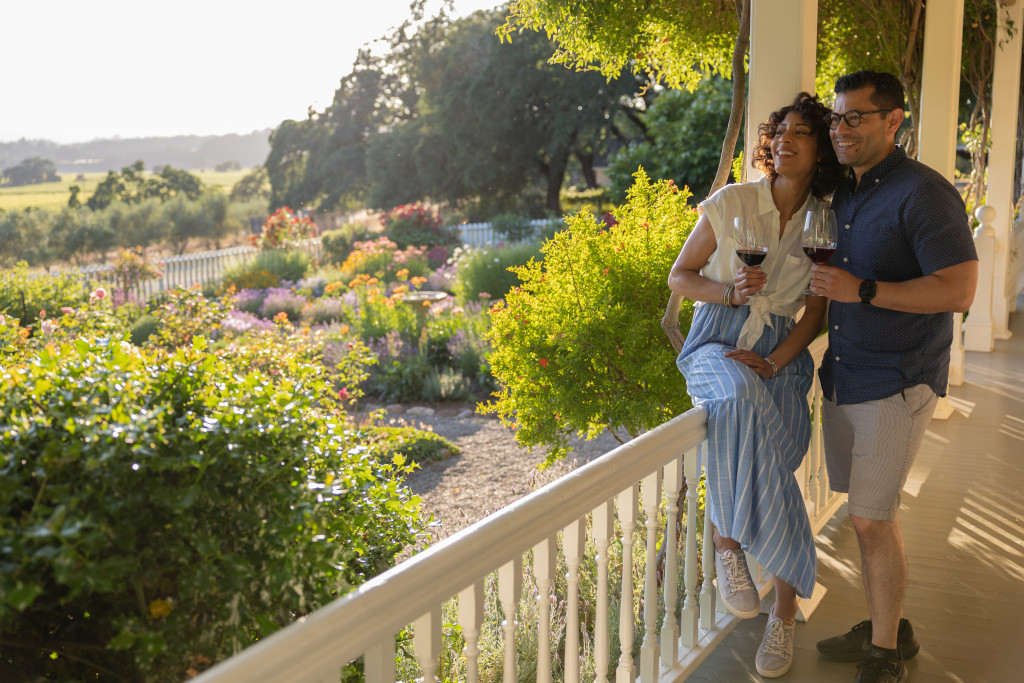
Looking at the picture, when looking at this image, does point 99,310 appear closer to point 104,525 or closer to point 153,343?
point 153,343

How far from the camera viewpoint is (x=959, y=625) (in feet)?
8.60

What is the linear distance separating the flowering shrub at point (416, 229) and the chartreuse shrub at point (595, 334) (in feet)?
41.1

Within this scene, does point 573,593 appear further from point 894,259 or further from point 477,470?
point 477,470

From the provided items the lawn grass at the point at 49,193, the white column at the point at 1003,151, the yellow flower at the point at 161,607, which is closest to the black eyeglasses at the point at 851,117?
the yellow flower at the point at 161,607

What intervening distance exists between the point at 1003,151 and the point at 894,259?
239 inches

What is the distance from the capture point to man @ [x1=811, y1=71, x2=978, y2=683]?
1.99 m

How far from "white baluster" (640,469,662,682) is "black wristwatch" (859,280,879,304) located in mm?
619

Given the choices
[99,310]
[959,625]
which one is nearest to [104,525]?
[959,625]

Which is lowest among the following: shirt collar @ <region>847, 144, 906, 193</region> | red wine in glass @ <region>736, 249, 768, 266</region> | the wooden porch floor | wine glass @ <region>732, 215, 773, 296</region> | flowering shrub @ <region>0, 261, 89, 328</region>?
the wooden porch floor

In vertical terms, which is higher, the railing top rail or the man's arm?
the man's arm

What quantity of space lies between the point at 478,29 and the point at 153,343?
57.0 feet

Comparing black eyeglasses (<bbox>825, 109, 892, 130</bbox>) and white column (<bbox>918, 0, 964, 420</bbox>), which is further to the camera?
white column (<bbox>918, 0, 964, 420</bbox>)

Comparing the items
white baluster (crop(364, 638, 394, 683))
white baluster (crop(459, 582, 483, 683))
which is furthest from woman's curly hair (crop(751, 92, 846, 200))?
white baluster (crop(364, 638, 394, 683))

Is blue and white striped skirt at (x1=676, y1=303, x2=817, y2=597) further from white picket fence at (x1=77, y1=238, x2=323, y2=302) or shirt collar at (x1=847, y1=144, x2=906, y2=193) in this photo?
white picket fence at (x1=77, y1=238, x2=323, y2=302)
